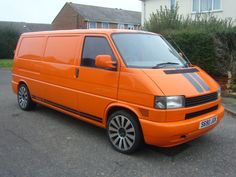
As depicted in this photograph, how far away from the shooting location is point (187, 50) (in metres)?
10.2

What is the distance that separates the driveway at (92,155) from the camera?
4.13m

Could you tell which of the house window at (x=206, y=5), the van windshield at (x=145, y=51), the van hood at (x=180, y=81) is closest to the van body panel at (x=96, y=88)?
the van windshield at (x=145, y=51)

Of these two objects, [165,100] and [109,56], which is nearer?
[165,100]

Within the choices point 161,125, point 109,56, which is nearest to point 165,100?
point 161,125

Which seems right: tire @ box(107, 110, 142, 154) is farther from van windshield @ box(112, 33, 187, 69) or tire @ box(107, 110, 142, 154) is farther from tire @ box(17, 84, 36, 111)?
tire @ box(17, 84, 36, 111)

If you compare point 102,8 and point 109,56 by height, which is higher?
point 102,8

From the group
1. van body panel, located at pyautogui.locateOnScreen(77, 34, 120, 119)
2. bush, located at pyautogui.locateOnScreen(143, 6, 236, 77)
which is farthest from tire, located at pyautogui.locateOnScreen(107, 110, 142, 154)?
bush, located at pyautogui.locateOnScreen(143, 6, 236, 77)

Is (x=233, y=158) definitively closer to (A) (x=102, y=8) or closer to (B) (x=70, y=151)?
(B) (x=70, y=151)

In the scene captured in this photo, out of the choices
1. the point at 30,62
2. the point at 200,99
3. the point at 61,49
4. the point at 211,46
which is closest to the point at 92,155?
→ the point at 200,99

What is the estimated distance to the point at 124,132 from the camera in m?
4.75

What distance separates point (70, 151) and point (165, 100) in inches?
71.4

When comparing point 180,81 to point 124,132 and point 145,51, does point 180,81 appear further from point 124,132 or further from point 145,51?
point 124,132

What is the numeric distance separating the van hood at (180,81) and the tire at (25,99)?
12.8 feet

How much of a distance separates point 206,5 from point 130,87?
52.3ft
